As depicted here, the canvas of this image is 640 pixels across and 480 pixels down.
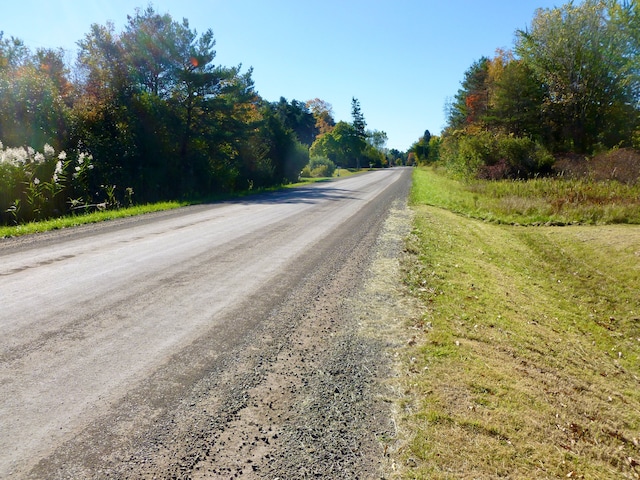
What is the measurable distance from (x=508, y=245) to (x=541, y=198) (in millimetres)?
6874

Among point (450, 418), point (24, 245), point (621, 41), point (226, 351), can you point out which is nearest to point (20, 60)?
point (24, 245)

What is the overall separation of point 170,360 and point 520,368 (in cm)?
347

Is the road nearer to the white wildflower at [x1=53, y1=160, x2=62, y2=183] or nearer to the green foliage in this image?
the white wildflower at [x1=53, y1=160, x2=62, y2=183]

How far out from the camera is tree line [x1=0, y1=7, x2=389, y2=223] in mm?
12312

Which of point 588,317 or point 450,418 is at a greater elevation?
point 450,418

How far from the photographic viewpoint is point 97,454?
2.26 metres

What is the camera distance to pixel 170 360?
3393mm

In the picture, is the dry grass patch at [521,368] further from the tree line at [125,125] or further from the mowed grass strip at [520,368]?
the tree line at [125,125]

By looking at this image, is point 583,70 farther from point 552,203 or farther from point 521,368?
point 521,368

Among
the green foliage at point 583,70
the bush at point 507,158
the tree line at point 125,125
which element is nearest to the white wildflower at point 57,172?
the tree line at point 125,125

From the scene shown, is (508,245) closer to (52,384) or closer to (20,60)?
(52,384)

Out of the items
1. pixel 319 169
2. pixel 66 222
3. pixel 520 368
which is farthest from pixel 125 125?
pixel 319 169

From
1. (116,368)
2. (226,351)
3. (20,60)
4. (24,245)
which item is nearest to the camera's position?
(116,368)

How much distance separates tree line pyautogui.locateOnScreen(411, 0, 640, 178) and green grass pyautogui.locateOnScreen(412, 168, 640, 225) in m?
7.94
